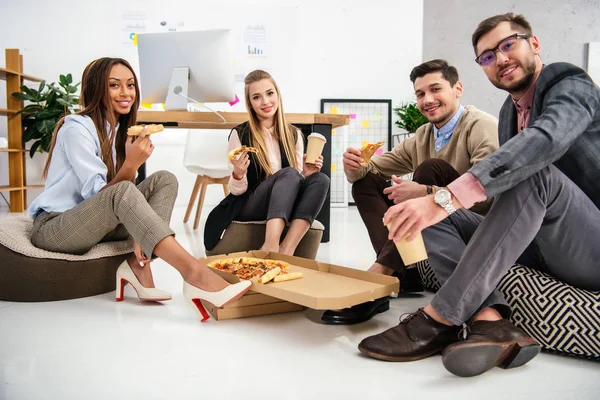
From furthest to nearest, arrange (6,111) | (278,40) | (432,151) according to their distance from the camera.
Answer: (278,40) → (6,111) → (432,151)

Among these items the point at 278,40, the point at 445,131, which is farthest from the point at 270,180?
the point at 278,40

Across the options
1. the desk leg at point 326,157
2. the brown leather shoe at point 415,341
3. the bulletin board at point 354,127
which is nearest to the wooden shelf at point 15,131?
the bulletin board at point 354,127

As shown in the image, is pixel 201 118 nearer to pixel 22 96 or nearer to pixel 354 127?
pixel 22 96

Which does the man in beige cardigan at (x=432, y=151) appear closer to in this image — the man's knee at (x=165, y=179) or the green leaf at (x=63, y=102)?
the man's knee at (x=165, y=179)

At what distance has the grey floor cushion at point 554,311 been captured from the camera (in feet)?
4.15

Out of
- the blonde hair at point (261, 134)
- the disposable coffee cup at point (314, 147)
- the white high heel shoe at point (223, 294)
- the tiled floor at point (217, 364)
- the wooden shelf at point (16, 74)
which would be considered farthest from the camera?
the wooden shelf at point (16, 74)

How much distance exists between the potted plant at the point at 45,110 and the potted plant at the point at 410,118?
337 cm

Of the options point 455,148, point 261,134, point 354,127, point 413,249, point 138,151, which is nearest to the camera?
point 413,249

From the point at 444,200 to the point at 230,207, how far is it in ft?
4.69

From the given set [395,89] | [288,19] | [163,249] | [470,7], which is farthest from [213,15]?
[163,249]

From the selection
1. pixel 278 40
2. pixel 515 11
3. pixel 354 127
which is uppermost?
pixel 515 11

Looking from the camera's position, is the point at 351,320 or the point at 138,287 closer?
the point at 351,320

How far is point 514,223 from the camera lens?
3.96ft

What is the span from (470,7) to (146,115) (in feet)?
14.7
